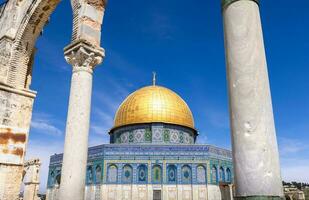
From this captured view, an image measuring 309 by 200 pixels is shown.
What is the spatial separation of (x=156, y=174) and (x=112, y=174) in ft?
10.5

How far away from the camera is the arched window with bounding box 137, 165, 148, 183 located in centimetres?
2210

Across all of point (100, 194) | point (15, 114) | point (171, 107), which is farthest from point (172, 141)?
point (15, 114)

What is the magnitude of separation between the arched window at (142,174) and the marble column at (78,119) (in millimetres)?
18150

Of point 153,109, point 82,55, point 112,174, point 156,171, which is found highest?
point 153,109

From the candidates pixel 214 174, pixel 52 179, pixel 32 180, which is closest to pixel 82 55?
pixel 32 180

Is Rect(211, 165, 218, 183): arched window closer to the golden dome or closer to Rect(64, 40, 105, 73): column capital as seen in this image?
the golden dome

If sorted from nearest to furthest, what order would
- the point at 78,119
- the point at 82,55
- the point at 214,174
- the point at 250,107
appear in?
the point at 250,107, the point at 78,119, the point at 82,55, the point at 214,174

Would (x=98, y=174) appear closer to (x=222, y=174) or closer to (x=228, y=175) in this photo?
(x=222, y=174)

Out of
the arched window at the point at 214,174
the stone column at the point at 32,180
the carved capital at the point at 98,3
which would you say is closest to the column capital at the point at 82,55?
the carved capital at the point at 98,3

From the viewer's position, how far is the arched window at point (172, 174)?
22178 millimetres

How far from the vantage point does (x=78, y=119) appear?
4.46m

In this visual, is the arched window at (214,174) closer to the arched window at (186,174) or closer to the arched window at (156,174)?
the arched window at (186,174)

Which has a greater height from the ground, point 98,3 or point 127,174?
point 98,3

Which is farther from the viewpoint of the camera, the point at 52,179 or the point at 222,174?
the point at 52,179
